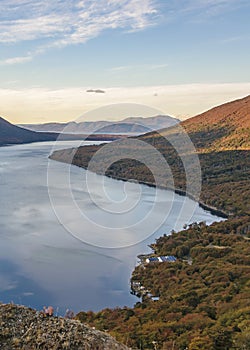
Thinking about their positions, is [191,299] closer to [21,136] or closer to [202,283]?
[202,283]

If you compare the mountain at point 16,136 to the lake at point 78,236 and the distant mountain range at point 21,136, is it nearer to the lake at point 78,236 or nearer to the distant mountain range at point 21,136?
the distant mountain range at point 21,136

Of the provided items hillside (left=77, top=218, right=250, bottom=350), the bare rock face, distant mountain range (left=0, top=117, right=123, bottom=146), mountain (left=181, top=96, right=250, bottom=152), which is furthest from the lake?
distant mountain range (left=0, top=117, right=123, bottom=146)

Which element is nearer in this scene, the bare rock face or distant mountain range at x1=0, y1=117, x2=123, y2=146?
the bare rock face

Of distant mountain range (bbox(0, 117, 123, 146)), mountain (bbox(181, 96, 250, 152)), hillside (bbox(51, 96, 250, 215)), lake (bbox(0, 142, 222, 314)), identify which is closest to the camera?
lake (bbox(0, 142, 222, 314))

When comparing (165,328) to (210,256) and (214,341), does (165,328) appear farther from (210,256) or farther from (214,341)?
(210,256)

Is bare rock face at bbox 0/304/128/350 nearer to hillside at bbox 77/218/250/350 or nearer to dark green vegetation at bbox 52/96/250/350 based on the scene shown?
hillside at bbox 77/218/250/350

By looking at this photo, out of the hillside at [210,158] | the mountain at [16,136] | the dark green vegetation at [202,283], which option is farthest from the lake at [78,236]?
the mountain at [16,136]

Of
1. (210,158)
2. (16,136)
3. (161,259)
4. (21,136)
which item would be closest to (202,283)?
(161,259)
